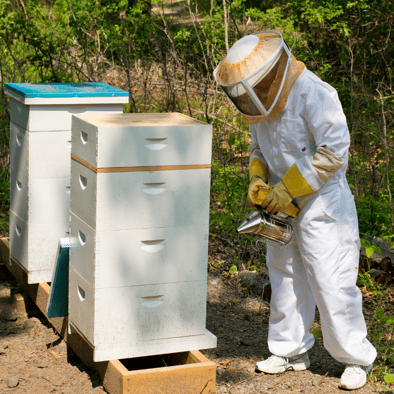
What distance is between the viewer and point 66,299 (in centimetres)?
290

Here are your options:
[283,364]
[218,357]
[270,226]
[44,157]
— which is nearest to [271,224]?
[270,226]

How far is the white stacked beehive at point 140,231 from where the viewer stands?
228 centimetres

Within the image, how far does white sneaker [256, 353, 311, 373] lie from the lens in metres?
2.77

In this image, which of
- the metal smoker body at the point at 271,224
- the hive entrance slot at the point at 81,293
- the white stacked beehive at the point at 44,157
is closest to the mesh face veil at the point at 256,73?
the metal smoker body at the point at 271,224

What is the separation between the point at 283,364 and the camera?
9.16 feet

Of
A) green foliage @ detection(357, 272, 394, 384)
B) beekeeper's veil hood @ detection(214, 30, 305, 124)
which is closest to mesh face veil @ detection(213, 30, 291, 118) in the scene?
beekeeper's veil hood @ detection(214, 30, 305, 124)

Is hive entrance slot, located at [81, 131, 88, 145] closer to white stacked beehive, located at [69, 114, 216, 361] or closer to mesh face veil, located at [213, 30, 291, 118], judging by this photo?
white stacked beehive, located at [69, 114, 216, 361]

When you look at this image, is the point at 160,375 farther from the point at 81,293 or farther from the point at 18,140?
the point at 18,140

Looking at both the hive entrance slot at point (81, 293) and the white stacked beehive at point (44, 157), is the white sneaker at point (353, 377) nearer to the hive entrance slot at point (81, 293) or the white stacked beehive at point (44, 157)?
the hive entrance slot at point (81, 293)

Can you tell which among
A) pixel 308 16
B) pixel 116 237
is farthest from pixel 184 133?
pixel 308 16

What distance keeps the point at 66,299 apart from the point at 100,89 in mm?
1215

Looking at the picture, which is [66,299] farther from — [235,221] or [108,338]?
[235,221]

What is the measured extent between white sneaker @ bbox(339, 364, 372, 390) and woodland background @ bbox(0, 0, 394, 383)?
0.49 feet

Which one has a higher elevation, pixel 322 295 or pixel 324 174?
pixel 324 174
